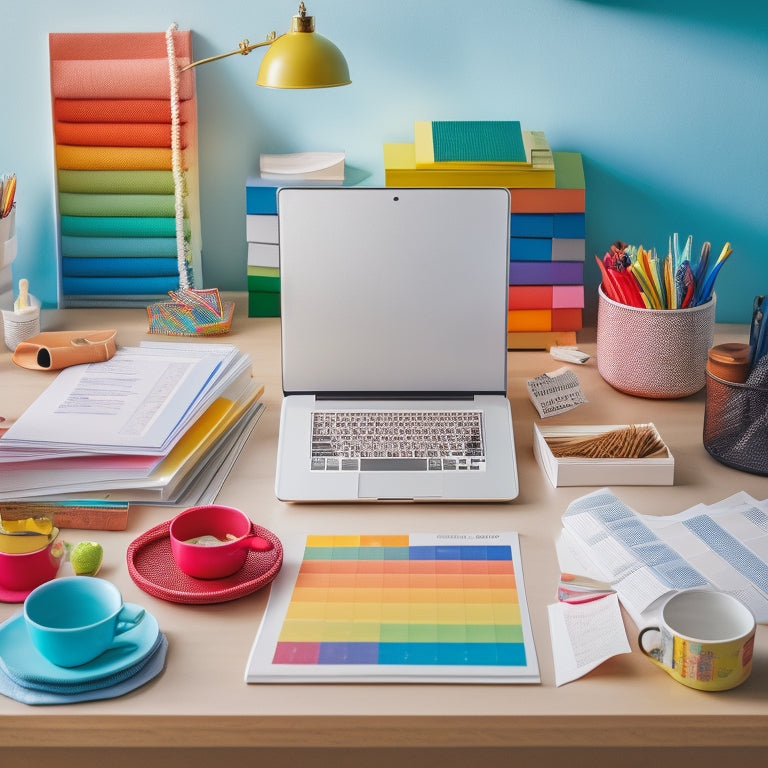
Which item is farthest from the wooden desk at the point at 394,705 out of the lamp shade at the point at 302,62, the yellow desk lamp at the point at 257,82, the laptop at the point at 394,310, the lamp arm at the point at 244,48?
the lamp arm at the point at 244,48

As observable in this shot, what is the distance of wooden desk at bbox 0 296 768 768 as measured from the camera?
89cm

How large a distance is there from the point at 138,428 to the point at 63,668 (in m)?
0.40

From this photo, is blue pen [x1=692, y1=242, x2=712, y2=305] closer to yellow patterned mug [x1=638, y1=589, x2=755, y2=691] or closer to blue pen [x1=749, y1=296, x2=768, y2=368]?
blue pen [x1=749, y1=296, x2=768, y2=368]

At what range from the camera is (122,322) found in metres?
1.76

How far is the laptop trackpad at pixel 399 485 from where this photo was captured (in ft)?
4.01

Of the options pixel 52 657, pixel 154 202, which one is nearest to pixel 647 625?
pixel 52 657

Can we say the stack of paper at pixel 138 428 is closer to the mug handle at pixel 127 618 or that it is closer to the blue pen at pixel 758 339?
the mug handle at pixel 127 618

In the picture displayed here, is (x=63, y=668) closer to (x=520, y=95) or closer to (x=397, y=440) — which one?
(x=397, y=440)

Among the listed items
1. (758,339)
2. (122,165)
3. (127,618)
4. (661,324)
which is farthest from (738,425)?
(122,165)

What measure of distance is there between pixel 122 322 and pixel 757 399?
103cm

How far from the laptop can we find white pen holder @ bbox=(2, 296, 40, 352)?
50 cm

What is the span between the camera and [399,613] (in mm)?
1020

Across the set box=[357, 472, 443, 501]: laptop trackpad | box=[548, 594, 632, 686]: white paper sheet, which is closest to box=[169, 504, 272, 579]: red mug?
box=[357, 472, 443, 501]: laptop trackpad

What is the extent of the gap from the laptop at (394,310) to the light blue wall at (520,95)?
0.47 meters
